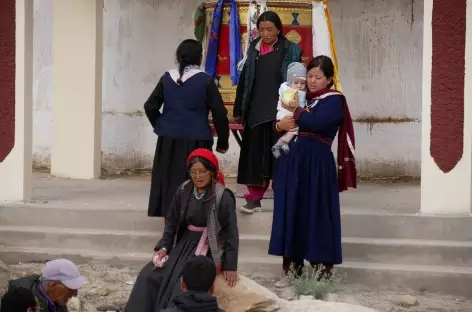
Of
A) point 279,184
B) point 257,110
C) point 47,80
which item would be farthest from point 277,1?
point 47,80

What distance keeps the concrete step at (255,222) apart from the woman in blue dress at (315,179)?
100cm

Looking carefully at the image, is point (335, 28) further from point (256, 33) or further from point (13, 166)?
point (13, 166)

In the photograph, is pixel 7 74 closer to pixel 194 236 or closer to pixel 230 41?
pixel 230 41

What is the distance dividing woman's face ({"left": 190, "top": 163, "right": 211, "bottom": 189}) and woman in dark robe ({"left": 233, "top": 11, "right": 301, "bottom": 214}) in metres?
1.86

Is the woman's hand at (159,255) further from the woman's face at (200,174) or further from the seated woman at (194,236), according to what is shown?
the woman's face at (200,174)

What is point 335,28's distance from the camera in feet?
41.4

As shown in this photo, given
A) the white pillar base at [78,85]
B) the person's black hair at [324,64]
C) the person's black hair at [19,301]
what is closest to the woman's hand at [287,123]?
the person's black hair at [324,64]

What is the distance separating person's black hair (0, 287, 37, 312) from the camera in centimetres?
497

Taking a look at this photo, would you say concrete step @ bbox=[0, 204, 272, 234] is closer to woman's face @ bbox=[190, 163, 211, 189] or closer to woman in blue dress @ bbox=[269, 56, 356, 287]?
woman in blue dress @ bbox=[269, 56, 356, 287]

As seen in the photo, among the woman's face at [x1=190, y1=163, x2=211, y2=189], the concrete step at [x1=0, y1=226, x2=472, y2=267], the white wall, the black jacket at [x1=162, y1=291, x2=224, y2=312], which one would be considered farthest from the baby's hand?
the white wall

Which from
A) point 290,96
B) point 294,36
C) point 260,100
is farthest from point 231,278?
point 294,36

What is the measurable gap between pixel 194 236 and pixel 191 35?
6.06 metres

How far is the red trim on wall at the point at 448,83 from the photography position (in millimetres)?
9094

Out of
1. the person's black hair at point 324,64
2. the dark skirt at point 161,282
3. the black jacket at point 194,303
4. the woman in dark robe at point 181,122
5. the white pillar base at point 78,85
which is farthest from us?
the white pillar base at point 78,85
